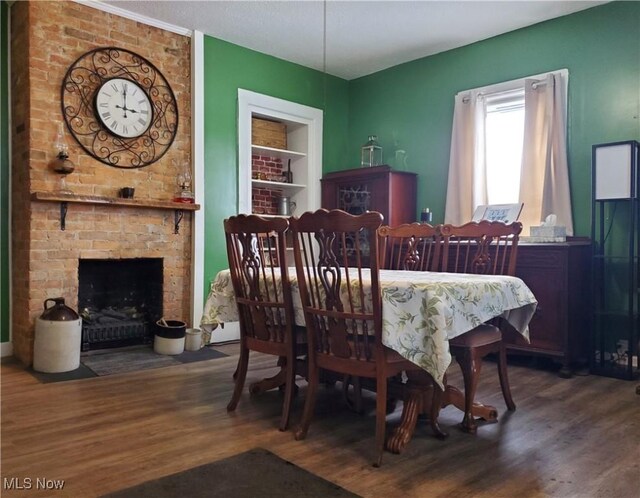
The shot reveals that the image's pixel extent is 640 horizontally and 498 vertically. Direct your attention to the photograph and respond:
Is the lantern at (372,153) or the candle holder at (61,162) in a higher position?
the lantern at (372,153)

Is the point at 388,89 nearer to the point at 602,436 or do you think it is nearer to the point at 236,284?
the point at 236,284

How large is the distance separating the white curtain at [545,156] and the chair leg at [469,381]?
2117 mm

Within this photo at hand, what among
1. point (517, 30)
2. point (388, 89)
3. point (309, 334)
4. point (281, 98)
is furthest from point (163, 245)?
point (517, 30)

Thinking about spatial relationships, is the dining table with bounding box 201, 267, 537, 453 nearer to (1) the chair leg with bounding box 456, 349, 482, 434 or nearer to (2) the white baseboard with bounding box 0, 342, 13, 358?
(1) the chair leg with bounding box 456, 349, 482, 434

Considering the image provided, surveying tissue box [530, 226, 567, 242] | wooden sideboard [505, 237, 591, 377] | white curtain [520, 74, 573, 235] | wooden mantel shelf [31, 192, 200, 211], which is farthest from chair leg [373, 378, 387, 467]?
wooden mantel shelf [31, 192, 200, 211]

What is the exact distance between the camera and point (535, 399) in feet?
9.59

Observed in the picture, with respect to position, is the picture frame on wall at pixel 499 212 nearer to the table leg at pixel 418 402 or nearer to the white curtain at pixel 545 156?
the white curtain at pixel 545 156

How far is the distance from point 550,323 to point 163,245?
306 cm

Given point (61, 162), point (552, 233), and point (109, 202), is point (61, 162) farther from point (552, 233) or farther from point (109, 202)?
point (552, 233)

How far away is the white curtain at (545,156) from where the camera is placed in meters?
3.96

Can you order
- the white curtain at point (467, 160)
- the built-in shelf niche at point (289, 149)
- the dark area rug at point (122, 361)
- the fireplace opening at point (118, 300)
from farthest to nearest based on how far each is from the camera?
1. the built-in shelf niche at point (289, 149)
2. the white curtain at point (467, 160)
3. the fireplace opening at point (118, 300)
4. the dark area rug at point (122, 361)

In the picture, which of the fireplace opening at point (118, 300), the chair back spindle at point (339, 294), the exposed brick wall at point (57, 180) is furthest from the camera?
the fireplace opening at point (118, 300)
